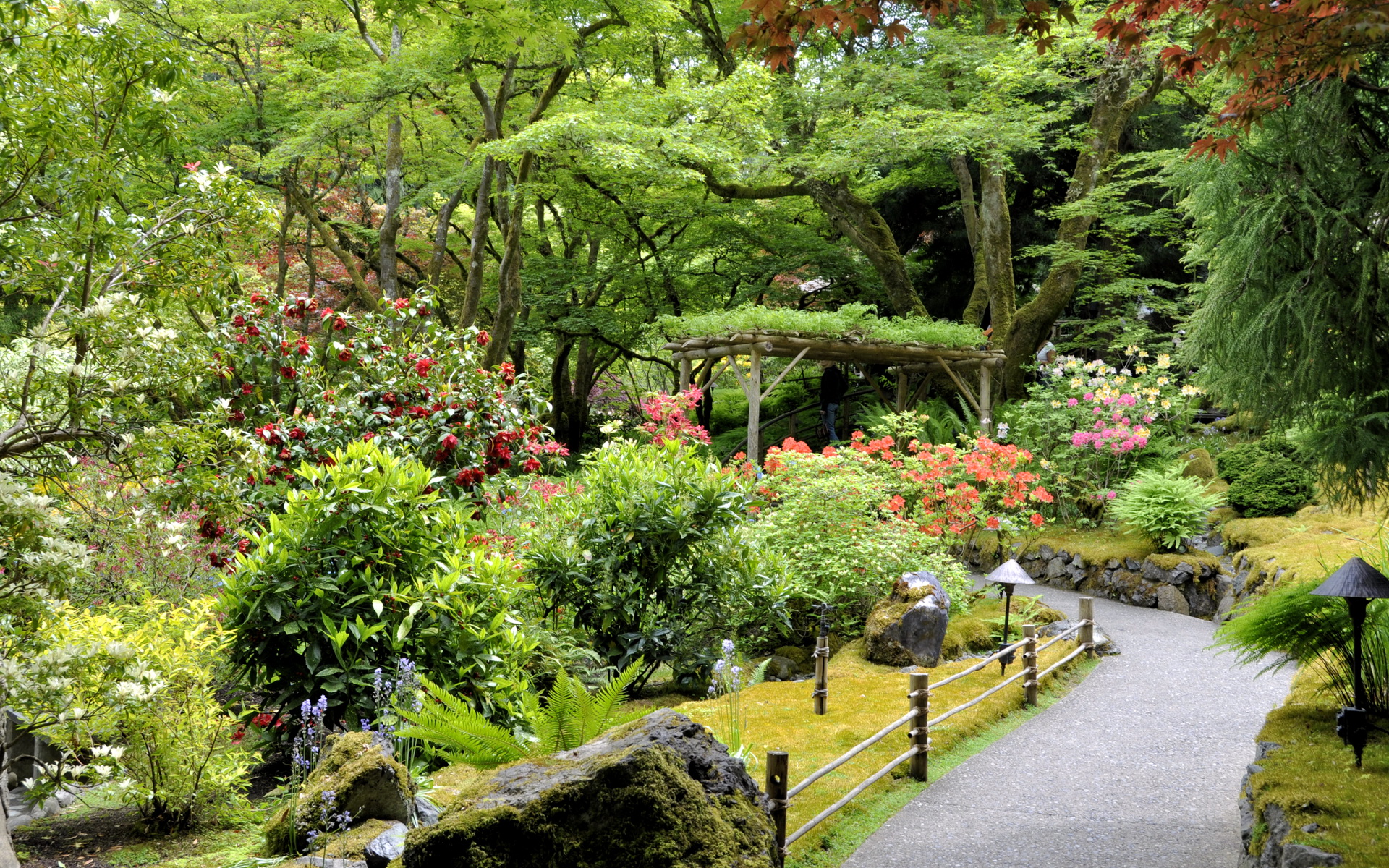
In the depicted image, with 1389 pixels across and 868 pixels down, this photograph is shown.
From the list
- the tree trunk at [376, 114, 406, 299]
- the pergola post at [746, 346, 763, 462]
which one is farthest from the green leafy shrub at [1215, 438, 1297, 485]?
the tree trunk at [376, 114, 406, 299]

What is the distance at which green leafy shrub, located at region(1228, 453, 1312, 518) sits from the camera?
11578 millimetres

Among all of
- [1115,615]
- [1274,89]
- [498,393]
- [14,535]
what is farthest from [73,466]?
[1115,615]

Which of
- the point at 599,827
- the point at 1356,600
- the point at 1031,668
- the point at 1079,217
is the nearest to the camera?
the point at 599,827

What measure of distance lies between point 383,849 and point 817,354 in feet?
39.9

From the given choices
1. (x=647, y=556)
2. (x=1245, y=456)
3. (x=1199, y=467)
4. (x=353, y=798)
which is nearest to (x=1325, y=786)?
(x=353, y=798)

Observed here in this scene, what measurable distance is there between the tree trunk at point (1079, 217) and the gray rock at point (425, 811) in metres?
14.0

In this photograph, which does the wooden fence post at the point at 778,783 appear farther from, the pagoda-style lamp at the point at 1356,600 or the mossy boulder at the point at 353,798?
the pagoda-style lamp at the point at 1356,600

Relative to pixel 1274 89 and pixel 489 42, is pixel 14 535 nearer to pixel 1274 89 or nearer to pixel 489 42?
pixel 1274 89

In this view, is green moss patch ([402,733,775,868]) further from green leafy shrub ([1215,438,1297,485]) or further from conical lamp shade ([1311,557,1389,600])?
green leafy shrub ([1215,438,1297,485])

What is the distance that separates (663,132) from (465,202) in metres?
7.73

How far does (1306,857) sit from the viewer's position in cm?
333

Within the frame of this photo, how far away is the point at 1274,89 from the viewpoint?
408 cm

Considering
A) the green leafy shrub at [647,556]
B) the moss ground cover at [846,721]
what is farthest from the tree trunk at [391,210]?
the moss ground cover at [846,721]

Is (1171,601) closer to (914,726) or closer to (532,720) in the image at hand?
(914,726)
